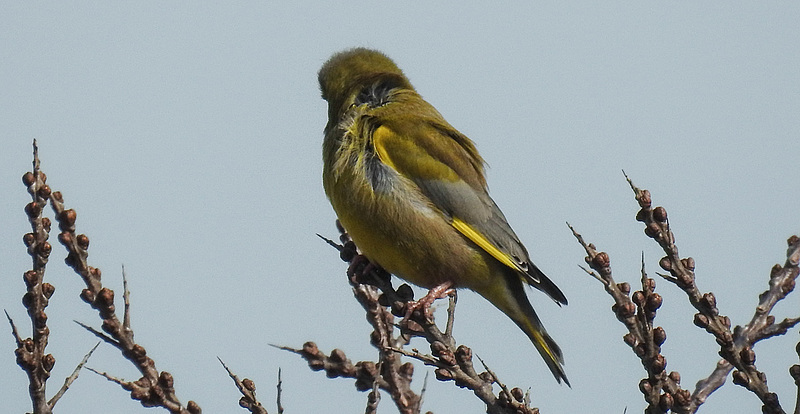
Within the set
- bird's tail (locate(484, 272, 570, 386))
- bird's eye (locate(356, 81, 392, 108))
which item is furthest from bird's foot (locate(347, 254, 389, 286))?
bird's eye (locate(356, 81, 392, 108))

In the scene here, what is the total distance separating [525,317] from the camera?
20.4 feet

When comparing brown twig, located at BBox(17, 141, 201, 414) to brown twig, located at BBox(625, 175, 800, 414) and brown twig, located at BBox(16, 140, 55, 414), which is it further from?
brown twig, located at BBox(625, 175, 800, 414)

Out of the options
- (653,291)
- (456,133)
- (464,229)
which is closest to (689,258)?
(653,291)

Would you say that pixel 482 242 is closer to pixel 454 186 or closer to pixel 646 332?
pixel 454 186

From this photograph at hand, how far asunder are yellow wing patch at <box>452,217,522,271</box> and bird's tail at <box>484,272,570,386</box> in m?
0.22

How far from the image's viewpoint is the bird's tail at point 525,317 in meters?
6.12

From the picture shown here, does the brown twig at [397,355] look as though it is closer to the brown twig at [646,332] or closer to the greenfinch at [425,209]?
the greenfinch at [425,209]

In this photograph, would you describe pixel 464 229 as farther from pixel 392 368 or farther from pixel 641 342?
pixel 641 342

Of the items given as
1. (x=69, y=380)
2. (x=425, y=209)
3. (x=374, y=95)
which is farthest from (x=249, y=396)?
(x=374, y=95)

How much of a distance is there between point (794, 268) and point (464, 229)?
225 centimetres

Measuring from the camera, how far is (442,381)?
4.28 metres

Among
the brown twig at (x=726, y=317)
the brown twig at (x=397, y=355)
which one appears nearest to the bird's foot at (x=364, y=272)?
the brown twig at (x=397, y=355)

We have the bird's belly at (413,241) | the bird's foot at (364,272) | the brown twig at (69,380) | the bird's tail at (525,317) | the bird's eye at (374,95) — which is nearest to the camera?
the brown twig at (69,380)

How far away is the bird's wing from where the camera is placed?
6188 mm
